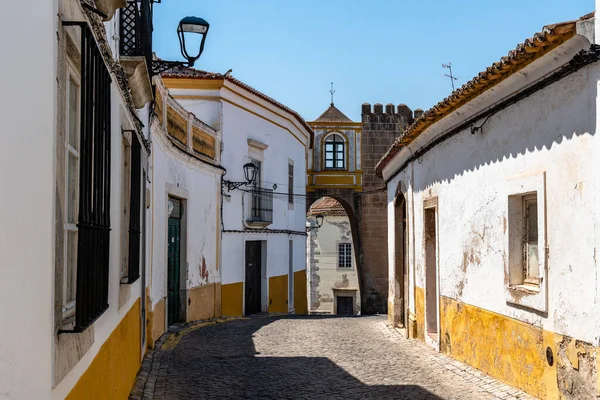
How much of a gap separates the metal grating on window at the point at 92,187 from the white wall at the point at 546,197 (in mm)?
3794

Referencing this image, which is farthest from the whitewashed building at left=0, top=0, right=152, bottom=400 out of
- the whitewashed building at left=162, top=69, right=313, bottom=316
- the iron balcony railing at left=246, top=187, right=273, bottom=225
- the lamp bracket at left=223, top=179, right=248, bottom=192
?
the iron balcony railing at left=246, top=187, right=273, bottom=225

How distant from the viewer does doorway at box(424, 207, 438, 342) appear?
1168 cm

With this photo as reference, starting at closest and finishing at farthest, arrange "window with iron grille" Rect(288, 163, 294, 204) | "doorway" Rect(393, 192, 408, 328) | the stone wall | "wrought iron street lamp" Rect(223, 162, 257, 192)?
"doorway" Rect(393, 192, 408, 328), "wrought iron street lamp" Rect(223, 162, 257, 192), "window with iron grille" Rect(288, 163, 294, 204), the stone wall

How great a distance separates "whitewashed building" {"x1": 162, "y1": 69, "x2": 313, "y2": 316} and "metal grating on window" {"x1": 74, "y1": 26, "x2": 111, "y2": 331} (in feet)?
30.9

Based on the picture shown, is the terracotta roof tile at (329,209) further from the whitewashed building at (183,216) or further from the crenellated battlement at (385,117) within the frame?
the whitewashed building at (183,216)

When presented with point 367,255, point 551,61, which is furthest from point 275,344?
point 367,255

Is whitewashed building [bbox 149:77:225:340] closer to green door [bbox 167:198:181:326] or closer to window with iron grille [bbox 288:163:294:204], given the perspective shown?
green door [bbox 167:198:181:326]

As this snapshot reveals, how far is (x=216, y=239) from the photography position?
54.7 feet

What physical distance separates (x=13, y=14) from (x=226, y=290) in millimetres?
15555

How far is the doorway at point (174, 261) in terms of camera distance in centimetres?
1313

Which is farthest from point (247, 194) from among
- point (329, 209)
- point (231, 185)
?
point (329, 209)

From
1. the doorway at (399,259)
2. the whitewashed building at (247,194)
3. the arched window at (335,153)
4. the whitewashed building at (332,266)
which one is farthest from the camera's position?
the whitewashed building at (332,266)

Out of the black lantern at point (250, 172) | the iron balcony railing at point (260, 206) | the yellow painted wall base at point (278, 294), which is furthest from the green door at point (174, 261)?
the yellow painted wall base at point (278, 294)

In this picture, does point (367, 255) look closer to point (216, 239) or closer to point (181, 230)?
point (216, 239)
